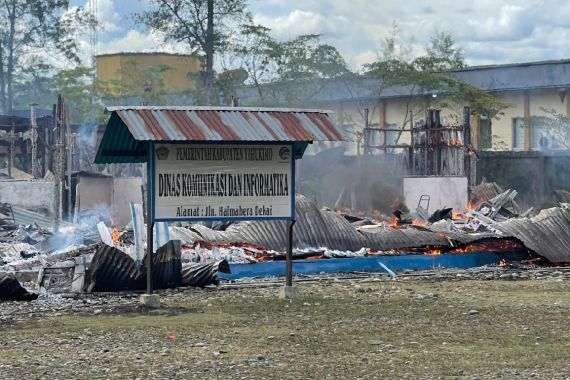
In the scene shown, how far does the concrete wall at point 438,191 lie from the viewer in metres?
34.1

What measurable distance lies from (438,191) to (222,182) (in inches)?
720

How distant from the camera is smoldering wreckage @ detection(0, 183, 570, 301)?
60.9 ft

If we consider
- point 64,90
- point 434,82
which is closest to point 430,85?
point 434,82

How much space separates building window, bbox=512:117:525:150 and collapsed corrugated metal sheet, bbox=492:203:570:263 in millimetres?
27131

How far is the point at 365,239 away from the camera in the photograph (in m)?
23.8

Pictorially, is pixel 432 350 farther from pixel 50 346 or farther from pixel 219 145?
pixel 219 145

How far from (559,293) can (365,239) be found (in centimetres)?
627

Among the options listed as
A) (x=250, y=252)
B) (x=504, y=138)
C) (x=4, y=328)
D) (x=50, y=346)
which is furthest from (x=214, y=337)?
(x=504, y=138)

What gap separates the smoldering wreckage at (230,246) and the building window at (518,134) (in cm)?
2445

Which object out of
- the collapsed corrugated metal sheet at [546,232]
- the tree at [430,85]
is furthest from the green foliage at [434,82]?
the collapsed corrugated metal sheet at [546,232]

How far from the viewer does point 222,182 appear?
56.0 feet

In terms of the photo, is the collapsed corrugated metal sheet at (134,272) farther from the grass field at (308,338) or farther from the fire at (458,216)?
the fire at (458,216)

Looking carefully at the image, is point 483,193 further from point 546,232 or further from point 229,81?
point 229,81

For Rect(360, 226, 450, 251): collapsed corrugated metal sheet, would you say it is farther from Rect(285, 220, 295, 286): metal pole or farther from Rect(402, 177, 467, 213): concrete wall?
Rect(402, 177, 467, 213): concrete wall
